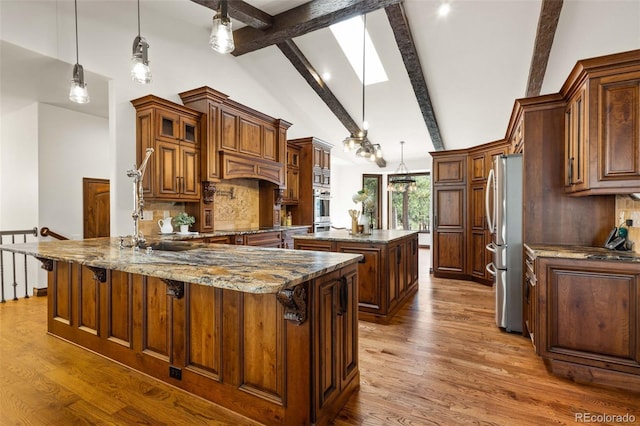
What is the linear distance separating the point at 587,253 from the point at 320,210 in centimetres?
500

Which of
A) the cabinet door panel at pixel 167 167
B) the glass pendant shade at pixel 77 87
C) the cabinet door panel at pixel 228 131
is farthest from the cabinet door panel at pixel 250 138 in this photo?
the glass pendant shade at pixel 77 87

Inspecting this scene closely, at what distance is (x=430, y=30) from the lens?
444 cm

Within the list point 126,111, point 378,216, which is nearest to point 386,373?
point 126,111

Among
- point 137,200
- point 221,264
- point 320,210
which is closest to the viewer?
point 221,264

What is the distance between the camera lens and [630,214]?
2473 mm

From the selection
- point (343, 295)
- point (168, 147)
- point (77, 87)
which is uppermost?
point (77, 87)

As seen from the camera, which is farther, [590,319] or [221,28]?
[590,319]

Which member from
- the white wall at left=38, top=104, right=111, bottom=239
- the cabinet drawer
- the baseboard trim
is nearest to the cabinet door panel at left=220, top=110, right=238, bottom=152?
the cabinet drawer

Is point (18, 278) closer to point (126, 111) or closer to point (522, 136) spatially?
point (126, 111)

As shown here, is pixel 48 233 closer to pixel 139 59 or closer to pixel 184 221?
pixel 184 221

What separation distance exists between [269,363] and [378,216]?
8447mm

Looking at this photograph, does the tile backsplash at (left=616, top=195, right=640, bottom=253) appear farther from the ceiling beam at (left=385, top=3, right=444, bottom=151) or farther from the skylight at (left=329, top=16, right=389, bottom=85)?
the skylight at (left=329, top=16, right=389, bottom=85)

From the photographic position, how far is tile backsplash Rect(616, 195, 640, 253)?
241 cm

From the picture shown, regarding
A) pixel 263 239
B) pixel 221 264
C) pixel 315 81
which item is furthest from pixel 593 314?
pixel 315 81
